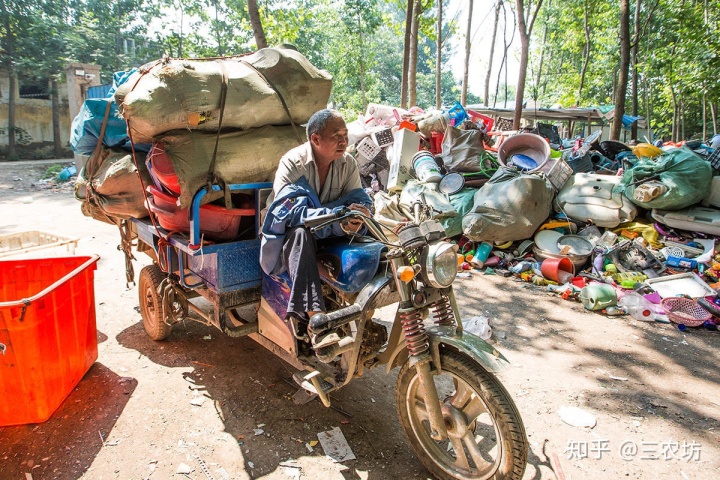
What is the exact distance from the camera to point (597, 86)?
25984 millimetres

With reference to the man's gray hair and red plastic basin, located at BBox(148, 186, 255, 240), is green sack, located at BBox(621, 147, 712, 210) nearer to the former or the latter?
the man's gray hair

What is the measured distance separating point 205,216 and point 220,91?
2.60 ft

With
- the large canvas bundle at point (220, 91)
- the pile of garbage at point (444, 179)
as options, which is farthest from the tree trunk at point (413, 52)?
the large canvas bundle at point (220, 91)

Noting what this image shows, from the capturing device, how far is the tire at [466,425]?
201 centimetres

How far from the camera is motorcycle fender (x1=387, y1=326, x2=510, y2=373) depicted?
206 centimetres

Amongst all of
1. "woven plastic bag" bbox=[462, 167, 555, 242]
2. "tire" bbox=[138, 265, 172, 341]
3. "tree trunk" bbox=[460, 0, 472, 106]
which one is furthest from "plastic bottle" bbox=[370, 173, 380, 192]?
"tree trunk" bbox=[460, 0, 472, 106]

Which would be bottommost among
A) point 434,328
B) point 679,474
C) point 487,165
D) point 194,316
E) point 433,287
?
point 679,474

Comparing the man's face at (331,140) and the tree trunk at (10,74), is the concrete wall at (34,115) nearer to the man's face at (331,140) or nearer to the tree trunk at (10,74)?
the tree trunk at (10,74)

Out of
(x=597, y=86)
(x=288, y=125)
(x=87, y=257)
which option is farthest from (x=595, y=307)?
(x=597, y=86)

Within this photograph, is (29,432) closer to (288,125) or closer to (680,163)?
(288,125)

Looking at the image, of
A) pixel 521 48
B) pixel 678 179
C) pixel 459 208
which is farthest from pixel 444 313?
pixel 521 48

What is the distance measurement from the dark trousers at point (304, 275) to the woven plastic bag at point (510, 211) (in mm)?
3867

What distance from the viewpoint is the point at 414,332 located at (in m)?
2.16

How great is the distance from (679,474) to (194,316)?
330 cm
